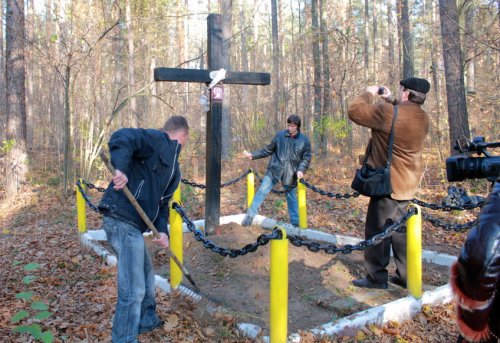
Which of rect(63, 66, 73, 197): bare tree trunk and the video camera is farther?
rect(63, 66, 73, 197): bare tree trunk

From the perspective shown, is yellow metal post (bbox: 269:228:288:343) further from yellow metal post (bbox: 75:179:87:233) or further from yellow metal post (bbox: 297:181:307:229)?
yellow metal post (bbox: 75:179:87:233)

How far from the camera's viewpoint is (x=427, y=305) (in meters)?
4.58

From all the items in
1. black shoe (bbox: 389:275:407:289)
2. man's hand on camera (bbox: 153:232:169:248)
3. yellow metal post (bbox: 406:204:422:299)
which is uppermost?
man's hand on camera (bbox: 153:232:169:248)

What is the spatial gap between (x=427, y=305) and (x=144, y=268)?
117 inches

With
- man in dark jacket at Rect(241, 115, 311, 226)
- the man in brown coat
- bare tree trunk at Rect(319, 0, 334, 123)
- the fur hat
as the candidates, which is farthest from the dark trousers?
bare tree trunk at Rect(319, 0, 334, 123)

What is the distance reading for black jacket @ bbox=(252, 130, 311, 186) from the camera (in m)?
7.52

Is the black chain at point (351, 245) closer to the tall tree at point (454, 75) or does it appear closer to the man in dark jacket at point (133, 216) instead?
the man in dark jacket at point (133, 216)

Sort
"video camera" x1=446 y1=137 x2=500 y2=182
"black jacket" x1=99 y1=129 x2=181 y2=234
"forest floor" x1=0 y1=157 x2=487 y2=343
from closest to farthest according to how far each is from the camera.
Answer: "video camera" x1=446 y1=137 x2=500 y2=182, "black jacket" x1=99 y1=129 x2=181 y2=234, "forest floor" x1=0 y1=157 x2=487 y2=343

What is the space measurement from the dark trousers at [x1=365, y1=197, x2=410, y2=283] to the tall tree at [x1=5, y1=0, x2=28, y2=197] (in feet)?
33.1

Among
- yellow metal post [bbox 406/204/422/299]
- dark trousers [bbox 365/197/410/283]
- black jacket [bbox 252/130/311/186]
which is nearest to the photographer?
yellow metal post [bbox 406/204/422/299]

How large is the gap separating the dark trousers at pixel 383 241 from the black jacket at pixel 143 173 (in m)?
2.39

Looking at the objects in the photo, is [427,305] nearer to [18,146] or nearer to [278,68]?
[18,146]

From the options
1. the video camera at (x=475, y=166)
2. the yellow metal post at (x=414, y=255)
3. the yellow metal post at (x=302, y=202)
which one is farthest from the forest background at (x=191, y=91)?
the video camera at (x=475, y=166)

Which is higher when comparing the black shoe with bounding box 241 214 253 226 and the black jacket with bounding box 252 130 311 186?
the black jacket with bounding box 252 130 311 186
